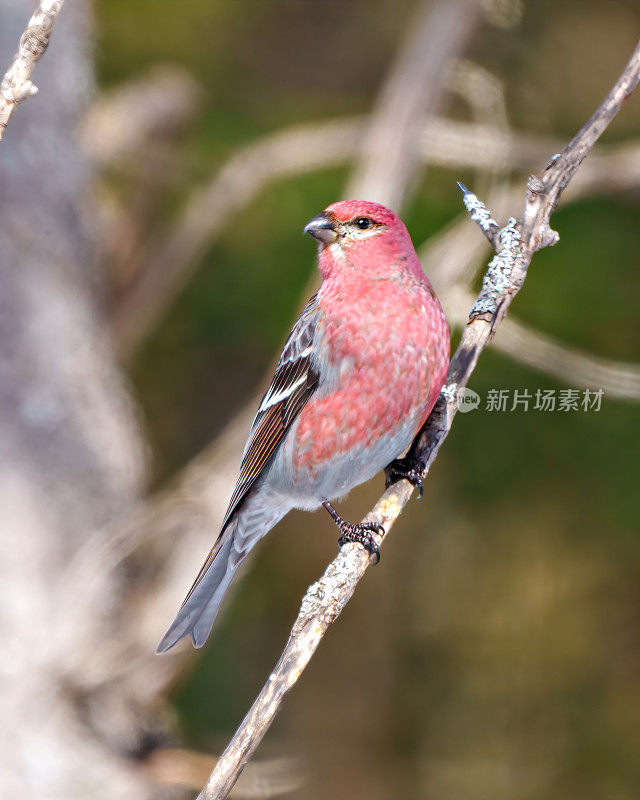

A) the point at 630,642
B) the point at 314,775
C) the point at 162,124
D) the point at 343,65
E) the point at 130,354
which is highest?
the point at 343,65

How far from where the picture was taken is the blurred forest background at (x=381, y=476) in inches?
182

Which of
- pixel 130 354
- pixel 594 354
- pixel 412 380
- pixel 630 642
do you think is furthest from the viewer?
pixel 130 354

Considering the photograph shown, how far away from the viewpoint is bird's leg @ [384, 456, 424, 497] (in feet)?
9.48

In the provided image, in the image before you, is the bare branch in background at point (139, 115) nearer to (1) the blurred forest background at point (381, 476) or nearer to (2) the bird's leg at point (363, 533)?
(1) the blurred forest background at point (381, 476)

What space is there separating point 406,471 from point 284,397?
51 centimetres

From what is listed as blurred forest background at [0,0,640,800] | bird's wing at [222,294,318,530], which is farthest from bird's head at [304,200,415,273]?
blurred forest background at [0,0,640,800]

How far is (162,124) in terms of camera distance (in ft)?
18.2

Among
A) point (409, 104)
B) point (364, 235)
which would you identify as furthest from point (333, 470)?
point (409, 104)

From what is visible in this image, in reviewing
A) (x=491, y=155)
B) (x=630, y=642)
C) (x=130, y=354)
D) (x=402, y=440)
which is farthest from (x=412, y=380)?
(x=130, y=354)

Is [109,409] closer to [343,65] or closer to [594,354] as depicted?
[594,354]

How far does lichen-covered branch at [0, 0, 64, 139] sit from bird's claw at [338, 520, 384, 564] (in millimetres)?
1440

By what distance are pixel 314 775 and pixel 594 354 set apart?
119 inches

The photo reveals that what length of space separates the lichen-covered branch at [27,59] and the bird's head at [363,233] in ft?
4.15

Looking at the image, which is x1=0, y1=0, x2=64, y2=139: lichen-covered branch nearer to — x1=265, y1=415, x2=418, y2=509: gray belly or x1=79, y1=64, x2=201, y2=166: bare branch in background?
x1=265, y1=415, x2=418, y2=509: gray belly
